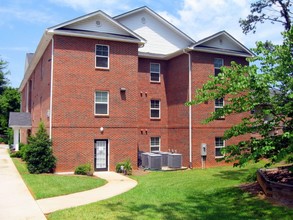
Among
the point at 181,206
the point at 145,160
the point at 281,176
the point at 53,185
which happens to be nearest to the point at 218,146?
the point at 145,160

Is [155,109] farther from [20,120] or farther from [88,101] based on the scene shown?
[20,120]

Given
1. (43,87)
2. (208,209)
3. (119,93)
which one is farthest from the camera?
(43,87)

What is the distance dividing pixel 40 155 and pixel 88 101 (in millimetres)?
4159

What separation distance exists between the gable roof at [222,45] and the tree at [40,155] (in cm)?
1137

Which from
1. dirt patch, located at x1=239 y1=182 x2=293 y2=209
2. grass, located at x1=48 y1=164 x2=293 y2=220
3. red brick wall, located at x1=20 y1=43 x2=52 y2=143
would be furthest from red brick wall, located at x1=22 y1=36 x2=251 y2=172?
dirt patch, located at x1=239 y1=182 x2=293 y2=209

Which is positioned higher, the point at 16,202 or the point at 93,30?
the point at 93,30

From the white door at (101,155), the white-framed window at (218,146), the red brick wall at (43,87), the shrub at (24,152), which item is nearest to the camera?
the shrub at (24,152)

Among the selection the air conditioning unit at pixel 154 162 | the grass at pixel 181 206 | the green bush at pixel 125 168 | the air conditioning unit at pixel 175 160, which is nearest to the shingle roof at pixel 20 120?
the green bush at pixel 125 168

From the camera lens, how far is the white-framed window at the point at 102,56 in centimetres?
1948

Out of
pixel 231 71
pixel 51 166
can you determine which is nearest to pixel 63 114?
pixel 51 166

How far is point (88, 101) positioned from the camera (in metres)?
19.0

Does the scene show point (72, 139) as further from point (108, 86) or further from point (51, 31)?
point (51, 31)

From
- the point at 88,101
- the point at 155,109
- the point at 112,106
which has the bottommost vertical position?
the point at 112,106

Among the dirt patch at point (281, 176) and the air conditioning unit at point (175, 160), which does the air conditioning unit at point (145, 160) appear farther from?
the dirt patch at point (281, 176)
